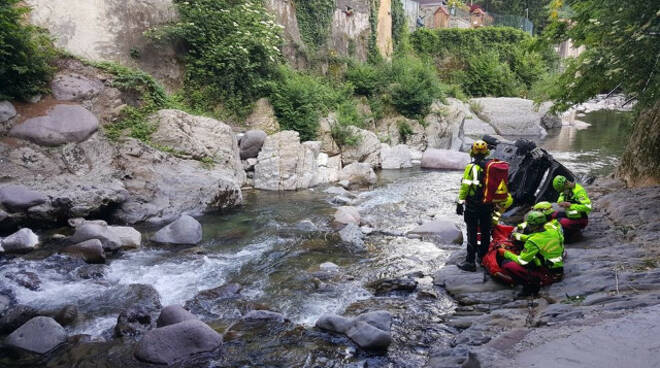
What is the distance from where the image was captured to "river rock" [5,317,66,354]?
500cm

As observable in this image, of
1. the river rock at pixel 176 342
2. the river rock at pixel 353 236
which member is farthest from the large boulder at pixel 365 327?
the river rock at pixel 353 236

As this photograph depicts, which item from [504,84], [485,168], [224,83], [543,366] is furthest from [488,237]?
[504,84]

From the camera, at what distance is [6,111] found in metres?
9.60

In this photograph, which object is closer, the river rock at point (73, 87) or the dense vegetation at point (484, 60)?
the river rock at point (73, 87)

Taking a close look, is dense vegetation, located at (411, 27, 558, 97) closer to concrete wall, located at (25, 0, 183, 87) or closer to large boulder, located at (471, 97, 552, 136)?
large boulder, located at (471, 97, 552, 136)

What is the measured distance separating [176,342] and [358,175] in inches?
411

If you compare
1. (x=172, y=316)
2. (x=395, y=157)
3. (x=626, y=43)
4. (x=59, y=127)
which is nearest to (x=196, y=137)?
(x=59, y=127)

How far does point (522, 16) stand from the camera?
50688 mm

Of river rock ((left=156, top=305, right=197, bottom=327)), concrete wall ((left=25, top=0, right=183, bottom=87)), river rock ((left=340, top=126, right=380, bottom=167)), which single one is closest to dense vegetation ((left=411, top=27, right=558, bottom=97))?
river rock ((left=340, top=126, right=380, bottom=167))

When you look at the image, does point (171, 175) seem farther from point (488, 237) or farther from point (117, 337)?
point (488, 237)

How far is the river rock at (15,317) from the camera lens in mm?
5359

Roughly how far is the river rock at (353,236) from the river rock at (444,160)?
853 cm

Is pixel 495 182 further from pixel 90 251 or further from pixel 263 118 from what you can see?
pixel 263 118

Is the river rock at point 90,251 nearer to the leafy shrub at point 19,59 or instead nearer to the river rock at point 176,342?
the river rock at point 176,342
